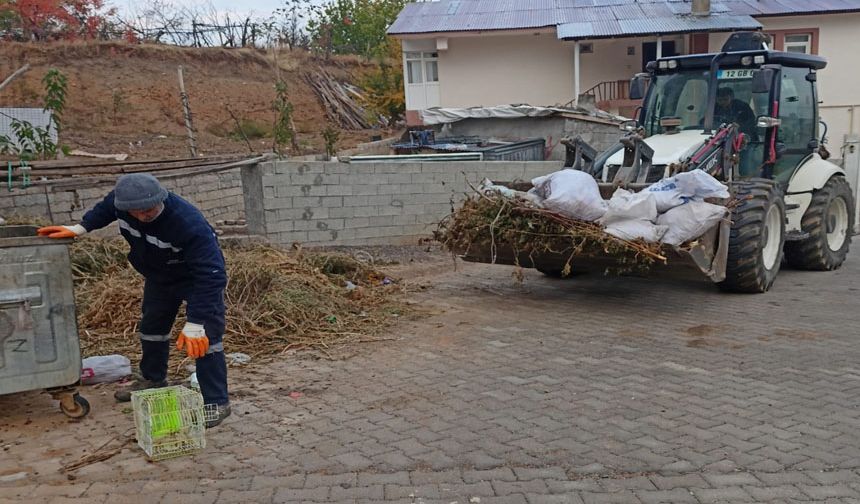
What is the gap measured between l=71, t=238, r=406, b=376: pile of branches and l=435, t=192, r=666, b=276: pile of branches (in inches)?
37.2

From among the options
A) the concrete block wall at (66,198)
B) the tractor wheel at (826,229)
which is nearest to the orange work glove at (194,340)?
the concrete block wall at (66,198)

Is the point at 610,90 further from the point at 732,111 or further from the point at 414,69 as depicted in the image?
the point at 732,111

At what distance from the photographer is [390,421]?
14.3ft

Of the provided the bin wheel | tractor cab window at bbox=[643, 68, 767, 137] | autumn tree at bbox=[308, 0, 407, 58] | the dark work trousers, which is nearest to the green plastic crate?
the dark work trousers

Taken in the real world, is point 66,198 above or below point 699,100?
below

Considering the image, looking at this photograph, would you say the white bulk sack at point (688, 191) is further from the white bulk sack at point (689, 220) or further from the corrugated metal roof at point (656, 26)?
the corrugated metal roof at point (656, 26)

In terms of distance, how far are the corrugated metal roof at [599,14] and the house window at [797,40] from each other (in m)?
0.84

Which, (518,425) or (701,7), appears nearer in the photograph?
(518,425)

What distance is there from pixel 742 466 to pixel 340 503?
1.95m

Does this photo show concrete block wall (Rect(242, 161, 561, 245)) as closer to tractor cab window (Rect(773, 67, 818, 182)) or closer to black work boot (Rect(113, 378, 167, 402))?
tractor cab window (Rect(773, 67, 818, 182))

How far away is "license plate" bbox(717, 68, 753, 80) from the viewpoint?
8.49 m

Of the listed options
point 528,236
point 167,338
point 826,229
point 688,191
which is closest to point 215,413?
point 167,338

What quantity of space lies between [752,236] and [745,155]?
1770 mm

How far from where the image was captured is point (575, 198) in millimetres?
6680
